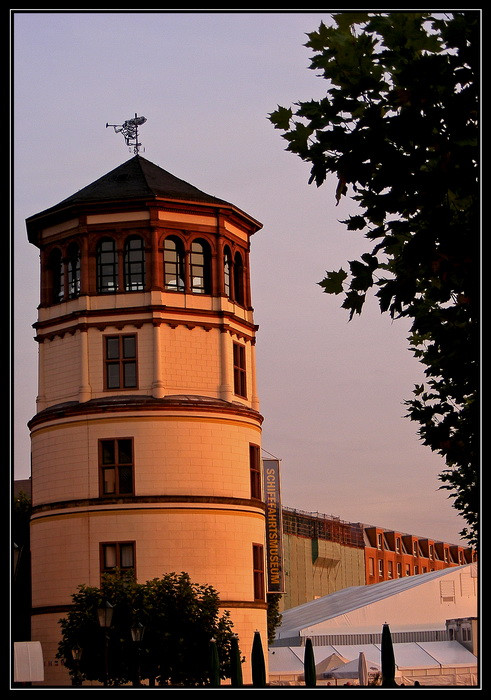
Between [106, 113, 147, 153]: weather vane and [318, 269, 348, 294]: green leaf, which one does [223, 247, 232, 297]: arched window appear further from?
[318, 269, 348, 294]: green leaf

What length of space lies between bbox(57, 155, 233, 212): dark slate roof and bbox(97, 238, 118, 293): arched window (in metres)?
1.89

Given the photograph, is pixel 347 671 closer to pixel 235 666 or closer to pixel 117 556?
pixel 235 666

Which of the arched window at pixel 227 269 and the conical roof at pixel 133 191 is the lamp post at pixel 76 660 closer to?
the arched window at pixel 227 269

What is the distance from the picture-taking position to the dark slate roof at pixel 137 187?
2162 inches

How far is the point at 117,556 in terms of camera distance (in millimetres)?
51406

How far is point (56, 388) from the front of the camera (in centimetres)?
5488

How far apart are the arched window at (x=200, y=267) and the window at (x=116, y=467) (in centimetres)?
739

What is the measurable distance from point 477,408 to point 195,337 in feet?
146

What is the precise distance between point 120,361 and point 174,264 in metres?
4.61

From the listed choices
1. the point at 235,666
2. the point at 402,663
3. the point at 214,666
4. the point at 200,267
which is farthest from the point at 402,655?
the point at 200,267

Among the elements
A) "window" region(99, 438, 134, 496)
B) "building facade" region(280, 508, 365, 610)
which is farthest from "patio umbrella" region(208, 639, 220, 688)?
"building facade" region(280, 508, 365, 610)

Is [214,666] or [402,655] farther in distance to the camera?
[402,655]

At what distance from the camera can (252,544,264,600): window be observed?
53.5m

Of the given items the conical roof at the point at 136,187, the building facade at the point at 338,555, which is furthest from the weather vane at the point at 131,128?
the building facade at the point at 338,555
